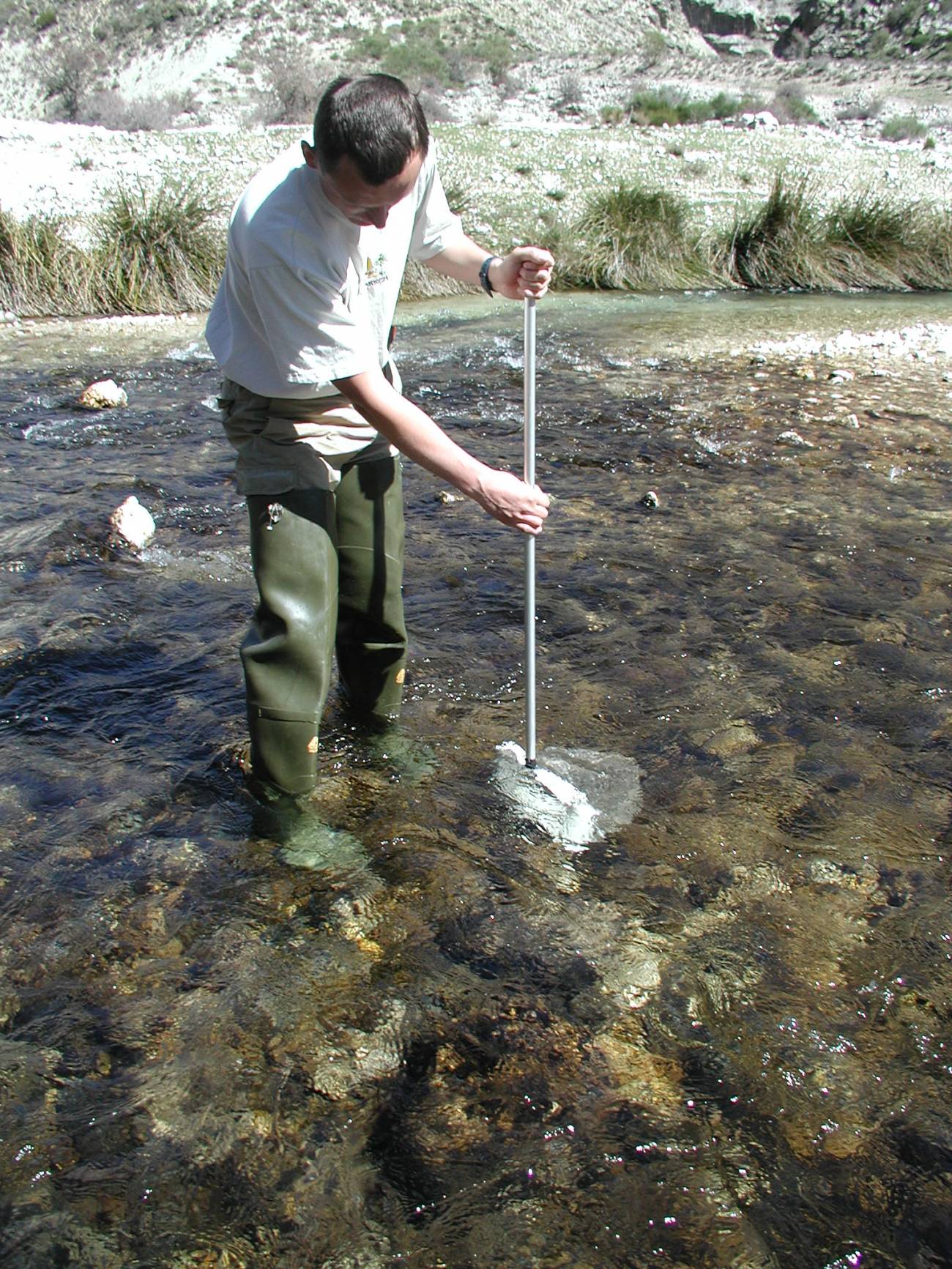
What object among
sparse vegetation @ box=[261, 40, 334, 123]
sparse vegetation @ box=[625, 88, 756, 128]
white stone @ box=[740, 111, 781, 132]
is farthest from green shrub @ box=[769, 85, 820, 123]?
sparse vegetation @ box=[261, 40, 334, 123]

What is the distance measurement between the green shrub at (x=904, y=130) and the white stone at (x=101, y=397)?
1995 centimetres

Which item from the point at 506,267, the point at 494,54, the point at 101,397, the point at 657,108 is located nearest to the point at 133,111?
the point at 657,108

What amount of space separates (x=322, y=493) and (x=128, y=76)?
126 feet

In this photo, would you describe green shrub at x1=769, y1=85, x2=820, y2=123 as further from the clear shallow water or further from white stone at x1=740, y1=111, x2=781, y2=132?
the clear shallow water

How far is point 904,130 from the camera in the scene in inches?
905

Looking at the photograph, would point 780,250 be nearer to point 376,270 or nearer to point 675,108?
point 376,270

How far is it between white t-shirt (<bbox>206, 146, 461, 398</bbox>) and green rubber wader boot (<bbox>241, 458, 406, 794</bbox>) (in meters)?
0.36

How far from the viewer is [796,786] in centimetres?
330

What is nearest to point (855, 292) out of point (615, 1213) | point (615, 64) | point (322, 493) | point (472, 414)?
point (472, 414)

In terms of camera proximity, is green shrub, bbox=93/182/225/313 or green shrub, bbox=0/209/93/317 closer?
green shrub, bbox=0/209/93/317

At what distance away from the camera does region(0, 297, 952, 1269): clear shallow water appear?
2031 millimetres

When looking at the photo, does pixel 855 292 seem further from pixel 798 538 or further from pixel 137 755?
pixel 137 755

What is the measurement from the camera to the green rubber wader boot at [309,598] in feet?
9.04

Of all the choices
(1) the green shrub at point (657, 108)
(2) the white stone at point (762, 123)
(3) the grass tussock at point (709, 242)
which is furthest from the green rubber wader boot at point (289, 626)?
(1) the green shrub at point (657, 108)
